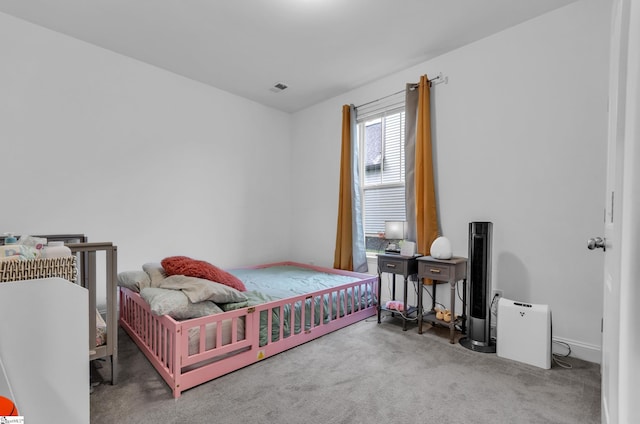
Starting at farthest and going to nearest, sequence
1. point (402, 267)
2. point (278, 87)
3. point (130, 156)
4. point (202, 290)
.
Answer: point (278, 87) < point (130, 156) < point (402, 267) < point (202, 290)

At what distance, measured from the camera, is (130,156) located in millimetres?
3004

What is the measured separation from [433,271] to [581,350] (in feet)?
3.55

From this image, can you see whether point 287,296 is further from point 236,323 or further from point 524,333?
point 524,333

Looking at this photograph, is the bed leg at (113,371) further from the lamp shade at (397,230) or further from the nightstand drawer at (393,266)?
the lamp shade at (397,230)

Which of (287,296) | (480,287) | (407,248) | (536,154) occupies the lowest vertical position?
(287,296)

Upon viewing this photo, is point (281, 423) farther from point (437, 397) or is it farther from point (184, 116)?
point (184, 116)

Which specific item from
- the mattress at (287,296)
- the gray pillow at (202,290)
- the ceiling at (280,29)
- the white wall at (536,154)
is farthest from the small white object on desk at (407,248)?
the ceiling at (280,29)

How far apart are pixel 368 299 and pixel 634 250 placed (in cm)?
264

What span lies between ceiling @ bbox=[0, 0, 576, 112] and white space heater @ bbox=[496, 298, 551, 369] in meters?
2.17

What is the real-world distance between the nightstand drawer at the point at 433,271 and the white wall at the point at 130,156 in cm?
224

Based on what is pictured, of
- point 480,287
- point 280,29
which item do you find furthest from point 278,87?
point 480,287

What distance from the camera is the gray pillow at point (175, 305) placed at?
1.74 meters

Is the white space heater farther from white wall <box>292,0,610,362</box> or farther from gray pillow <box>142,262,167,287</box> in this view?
gray pillow <box>142,262,167,287</box>

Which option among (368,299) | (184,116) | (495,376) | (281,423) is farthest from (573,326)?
(184,116)
